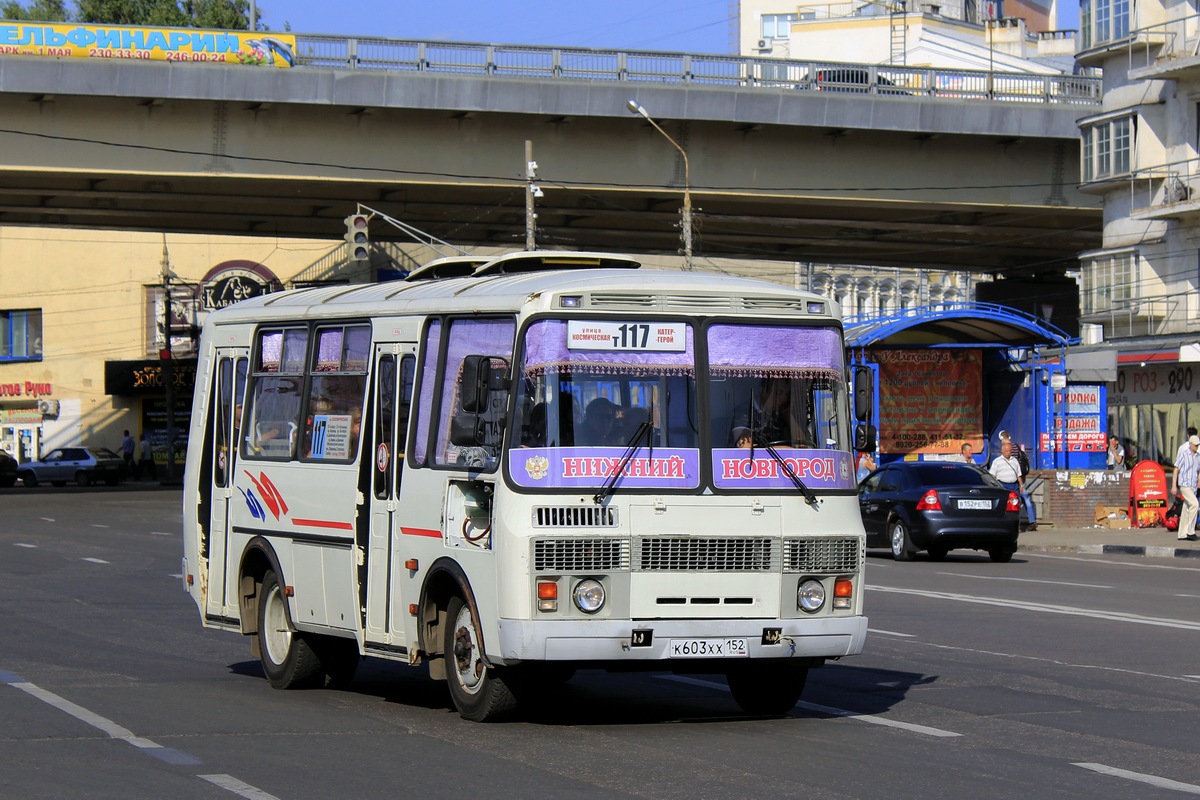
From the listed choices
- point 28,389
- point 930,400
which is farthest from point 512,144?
point 28,389

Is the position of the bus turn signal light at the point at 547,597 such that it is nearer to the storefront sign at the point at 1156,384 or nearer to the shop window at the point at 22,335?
the storefront sign at the point at 1156,384

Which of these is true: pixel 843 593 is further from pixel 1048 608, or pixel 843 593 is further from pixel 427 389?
pixel 1048 608

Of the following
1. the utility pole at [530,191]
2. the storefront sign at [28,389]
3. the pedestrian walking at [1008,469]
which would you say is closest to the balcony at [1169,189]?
the pedestrian walking at [1008,469]

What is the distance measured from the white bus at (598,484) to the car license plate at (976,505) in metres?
15.8

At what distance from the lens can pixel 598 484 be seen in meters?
9.80

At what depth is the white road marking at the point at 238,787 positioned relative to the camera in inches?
315

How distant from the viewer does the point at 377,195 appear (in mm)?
42469

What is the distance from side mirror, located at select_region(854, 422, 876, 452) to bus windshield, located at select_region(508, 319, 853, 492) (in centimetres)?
49

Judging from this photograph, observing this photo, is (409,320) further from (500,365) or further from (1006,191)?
(1006,191)

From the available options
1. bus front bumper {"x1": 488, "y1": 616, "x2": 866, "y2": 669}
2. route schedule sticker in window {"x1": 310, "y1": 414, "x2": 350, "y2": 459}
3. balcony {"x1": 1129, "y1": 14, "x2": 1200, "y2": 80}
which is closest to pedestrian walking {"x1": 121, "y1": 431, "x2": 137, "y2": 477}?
balcony {"x1": 1129, "y1": 14, "x2": 1200, "y2": 80}

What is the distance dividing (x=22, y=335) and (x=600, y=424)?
63.2 metres

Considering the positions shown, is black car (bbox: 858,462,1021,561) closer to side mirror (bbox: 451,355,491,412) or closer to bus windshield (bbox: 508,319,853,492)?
bus windshield (bbox: 508,319,853,492)

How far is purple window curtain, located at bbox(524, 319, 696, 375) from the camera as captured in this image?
9.94 meters

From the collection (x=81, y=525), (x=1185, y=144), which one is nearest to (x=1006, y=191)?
(x=1185, y=144)
